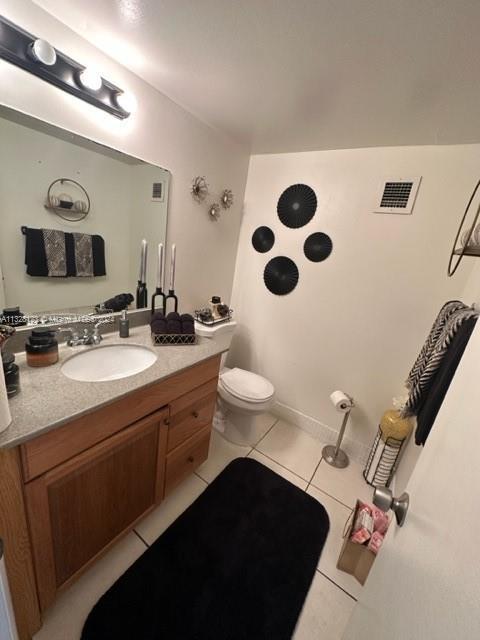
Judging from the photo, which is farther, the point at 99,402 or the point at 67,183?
the point at 67,183

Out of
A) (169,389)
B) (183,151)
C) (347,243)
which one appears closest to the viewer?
(169,389)

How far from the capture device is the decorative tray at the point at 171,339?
1.31 meters

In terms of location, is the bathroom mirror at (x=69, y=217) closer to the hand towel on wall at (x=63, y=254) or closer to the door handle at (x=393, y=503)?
the hand towel on wall at (x=63, y=254)

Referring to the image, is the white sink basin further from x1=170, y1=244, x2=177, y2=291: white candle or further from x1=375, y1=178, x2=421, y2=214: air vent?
x1=375, y1=178, x2=421, y2=214: air vent

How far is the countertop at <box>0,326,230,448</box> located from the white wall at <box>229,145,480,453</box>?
3.46 feet

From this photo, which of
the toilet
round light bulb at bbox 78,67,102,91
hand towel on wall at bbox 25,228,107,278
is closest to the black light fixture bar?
round light bulb at bbox 78,67,102,91

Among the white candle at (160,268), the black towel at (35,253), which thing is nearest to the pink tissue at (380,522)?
the white candle at (160,268)

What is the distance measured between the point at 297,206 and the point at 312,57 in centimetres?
93

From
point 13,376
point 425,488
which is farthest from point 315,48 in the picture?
point 13,376

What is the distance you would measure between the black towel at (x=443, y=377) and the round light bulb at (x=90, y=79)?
1.79m

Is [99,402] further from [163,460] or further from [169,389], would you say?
[163,460]

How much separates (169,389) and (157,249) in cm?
87

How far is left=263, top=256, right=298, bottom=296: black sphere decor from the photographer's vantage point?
1.99 m

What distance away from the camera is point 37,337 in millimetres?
979
